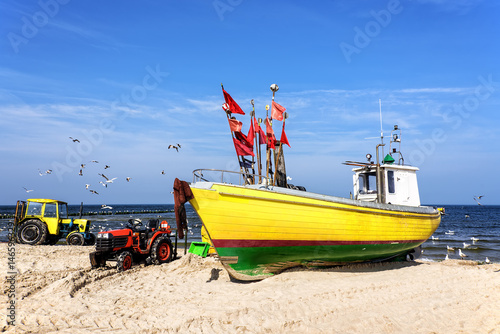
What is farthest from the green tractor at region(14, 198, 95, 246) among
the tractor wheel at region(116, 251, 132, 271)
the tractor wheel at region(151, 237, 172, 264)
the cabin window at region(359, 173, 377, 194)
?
the cabin window at region(359, 173, 377, 194)

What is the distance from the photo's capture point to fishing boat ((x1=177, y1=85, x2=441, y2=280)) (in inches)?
364

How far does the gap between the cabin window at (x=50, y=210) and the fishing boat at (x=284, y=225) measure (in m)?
11.5

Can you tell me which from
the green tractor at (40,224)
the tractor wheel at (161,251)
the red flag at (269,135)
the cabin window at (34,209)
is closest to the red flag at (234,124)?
the red flag at (269,135)

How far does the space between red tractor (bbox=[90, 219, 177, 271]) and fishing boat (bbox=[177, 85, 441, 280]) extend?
368cm

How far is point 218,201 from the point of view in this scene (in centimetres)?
916

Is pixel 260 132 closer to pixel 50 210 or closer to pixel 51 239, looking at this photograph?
pixel 50 210

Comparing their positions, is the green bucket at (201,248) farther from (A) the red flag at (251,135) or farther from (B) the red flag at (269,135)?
(B) the red flag at (269,135)

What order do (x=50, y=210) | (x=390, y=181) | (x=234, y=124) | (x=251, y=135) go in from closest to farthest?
(x=251, y=135) < (x=234, y=124) < (x=390, y=181) < (x=50, y=210)

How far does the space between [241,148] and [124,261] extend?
508cm

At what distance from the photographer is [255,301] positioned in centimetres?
793

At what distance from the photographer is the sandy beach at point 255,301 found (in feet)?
21.7

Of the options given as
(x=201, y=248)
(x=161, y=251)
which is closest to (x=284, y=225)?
(x=201, y=248)

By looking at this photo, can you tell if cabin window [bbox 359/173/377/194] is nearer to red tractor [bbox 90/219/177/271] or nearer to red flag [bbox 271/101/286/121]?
red flag [bbox 271/101/286/121]

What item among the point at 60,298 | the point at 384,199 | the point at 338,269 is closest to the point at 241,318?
the point at 60,298
